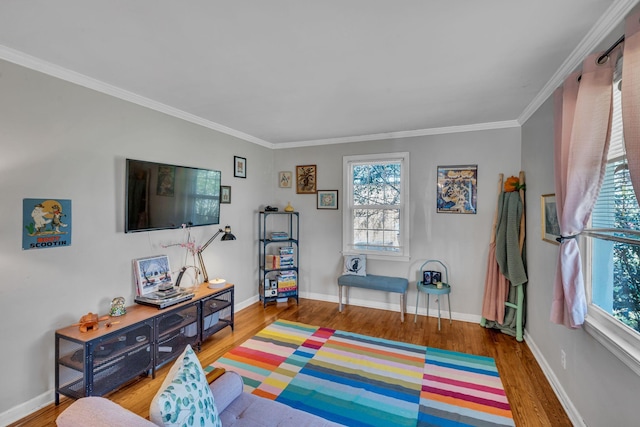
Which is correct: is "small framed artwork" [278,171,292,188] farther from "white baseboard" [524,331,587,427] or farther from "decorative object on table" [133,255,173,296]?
"white baseboard" [524,331,587,427]

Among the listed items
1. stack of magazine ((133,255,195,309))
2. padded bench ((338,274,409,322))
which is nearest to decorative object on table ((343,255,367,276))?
padded bench ((338,274,409,322))

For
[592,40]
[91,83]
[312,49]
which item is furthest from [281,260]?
[592,40]

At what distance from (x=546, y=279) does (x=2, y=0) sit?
4063 mm

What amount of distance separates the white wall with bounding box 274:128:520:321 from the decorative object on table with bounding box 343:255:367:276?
159 millimetres

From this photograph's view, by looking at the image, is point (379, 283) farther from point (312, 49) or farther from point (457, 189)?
point (312, 49)

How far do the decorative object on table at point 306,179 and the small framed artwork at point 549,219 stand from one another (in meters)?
2.86

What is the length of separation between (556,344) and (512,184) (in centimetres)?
167

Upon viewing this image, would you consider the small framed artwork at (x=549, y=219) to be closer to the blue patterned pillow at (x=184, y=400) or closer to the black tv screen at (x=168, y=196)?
the blue patterned pillow at (x=184, y=400)

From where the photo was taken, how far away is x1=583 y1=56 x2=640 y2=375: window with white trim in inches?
57.3

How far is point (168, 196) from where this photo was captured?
2.94 metres

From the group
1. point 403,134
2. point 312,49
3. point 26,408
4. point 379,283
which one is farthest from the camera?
point 403,134

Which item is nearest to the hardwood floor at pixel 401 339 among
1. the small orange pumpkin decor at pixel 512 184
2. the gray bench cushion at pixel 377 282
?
the gray bench cushion at pixel 377 282

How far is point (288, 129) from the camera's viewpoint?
155 inches

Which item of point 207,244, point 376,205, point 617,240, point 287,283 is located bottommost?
point 287,283
